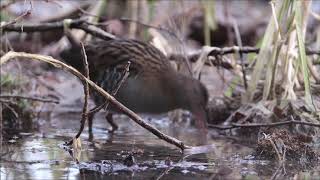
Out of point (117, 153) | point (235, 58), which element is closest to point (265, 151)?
point (117, 153)

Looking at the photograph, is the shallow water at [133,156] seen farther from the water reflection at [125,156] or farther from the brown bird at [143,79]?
the brown bird at [143,79]

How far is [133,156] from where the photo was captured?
132 inches

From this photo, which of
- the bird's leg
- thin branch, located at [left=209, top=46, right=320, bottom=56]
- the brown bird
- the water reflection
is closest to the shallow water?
the water reflection

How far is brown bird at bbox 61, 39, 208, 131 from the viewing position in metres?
4.84

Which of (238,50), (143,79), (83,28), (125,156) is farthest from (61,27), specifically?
(125,156)

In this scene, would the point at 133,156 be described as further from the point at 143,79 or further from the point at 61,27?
the point at 61,27

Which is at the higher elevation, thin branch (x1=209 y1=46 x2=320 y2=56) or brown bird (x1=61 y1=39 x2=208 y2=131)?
thin branch (x1=209 y1=46 x2=320 y2=56)

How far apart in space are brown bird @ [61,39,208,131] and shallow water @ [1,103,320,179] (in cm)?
32

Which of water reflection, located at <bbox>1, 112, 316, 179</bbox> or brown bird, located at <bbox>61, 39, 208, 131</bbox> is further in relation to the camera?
brown bird, located at <bbox>61, 39, 208, 131</bbox>

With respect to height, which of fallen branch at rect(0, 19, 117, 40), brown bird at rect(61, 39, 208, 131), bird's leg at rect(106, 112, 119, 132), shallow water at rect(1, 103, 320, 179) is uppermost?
fallen branch at rect(0, 19, 117, 40)

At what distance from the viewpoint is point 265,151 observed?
355cm

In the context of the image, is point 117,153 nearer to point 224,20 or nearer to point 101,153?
point 101,153

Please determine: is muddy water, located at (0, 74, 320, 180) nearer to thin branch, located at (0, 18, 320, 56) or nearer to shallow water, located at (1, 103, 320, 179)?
shallow water, located at (1, 103, 320, 179)

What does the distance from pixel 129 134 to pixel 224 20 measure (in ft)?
15.4
